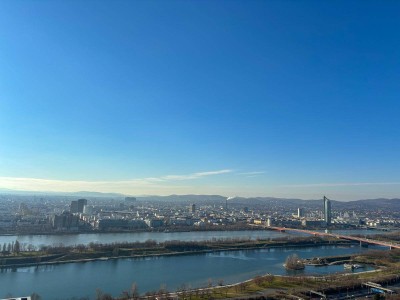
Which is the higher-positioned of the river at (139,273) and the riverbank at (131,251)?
the riverbank at (131,251)

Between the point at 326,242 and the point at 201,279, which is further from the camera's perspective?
the point at 326,242

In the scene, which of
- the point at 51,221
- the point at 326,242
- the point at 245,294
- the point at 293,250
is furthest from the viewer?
the point at 51,221

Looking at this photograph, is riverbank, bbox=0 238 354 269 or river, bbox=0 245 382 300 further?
riverbank, bbox=0 238 354 269

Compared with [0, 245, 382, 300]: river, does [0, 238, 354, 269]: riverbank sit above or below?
above

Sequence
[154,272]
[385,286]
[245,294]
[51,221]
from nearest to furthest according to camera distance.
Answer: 1. [245,294]
2. [385,286]
3. [154,272]
4. [51,221]

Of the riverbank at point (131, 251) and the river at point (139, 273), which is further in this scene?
the riverbank at point (131, 251)

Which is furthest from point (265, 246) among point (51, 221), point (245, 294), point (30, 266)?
point (51, 221)

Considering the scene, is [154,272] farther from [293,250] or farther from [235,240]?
[293,250]

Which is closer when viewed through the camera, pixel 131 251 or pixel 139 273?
pixel 139 273
